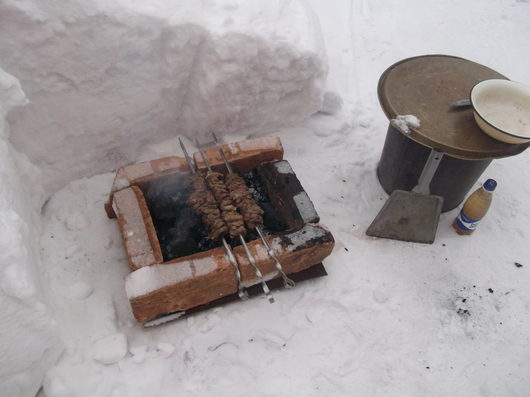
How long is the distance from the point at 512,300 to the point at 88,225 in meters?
3.33

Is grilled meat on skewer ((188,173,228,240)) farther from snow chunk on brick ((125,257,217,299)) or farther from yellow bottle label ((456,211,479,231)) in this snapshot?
yellow bottle label ((456,211,479,231))

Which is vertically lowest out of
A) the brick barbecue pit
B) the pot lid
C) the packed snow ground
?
the packed snow ground

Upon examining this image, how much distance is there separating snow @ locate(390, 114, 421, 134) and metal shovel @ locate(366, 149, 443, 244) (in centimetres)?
51

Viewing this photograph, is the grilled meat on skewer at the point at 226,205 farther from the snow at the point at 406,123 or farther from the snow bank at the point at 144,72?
the snow at the point at 406,123

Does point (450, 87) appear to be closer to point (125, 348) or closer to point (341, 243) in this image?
point (341, 243)

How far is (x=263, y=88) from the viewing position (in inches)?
146

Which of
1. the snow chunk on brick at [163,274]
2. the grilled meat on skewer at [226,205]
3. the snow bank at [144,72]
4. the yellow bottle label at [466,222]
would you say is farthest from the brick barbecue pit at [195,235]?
the yellow bottle label at [466,222]

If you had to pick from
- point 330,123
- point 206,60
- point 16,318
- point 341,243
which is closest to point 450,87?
point 330,123

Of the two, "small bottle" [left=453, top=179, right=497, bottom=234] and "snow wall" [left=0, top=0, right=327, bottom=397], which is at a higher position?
"snow wall" [left=0, top=0, right=327, bottom=397]

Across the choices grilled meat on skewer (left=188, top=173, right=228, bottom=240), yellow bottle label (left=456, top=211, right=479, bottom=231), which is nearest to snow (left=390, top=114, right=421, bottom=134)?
yellow bottle label (left=456, top=211, right=479, bottom=231)

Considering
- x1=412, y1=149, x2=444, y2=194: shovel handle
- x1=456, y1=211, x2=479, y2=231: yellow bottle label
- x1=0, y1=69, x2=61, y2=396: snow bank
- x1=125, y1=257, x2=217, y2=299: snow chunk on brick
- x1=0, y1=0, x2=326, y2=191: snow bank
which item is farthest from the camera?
x1=456, y1=211, x2=479, y2=231: yellow bottle label

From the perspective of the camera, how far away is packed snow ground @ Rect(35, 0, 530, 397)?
2.79m

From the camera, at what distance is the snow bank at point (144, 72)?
2893 mm

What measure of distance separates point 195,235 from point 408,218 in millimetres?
1722
